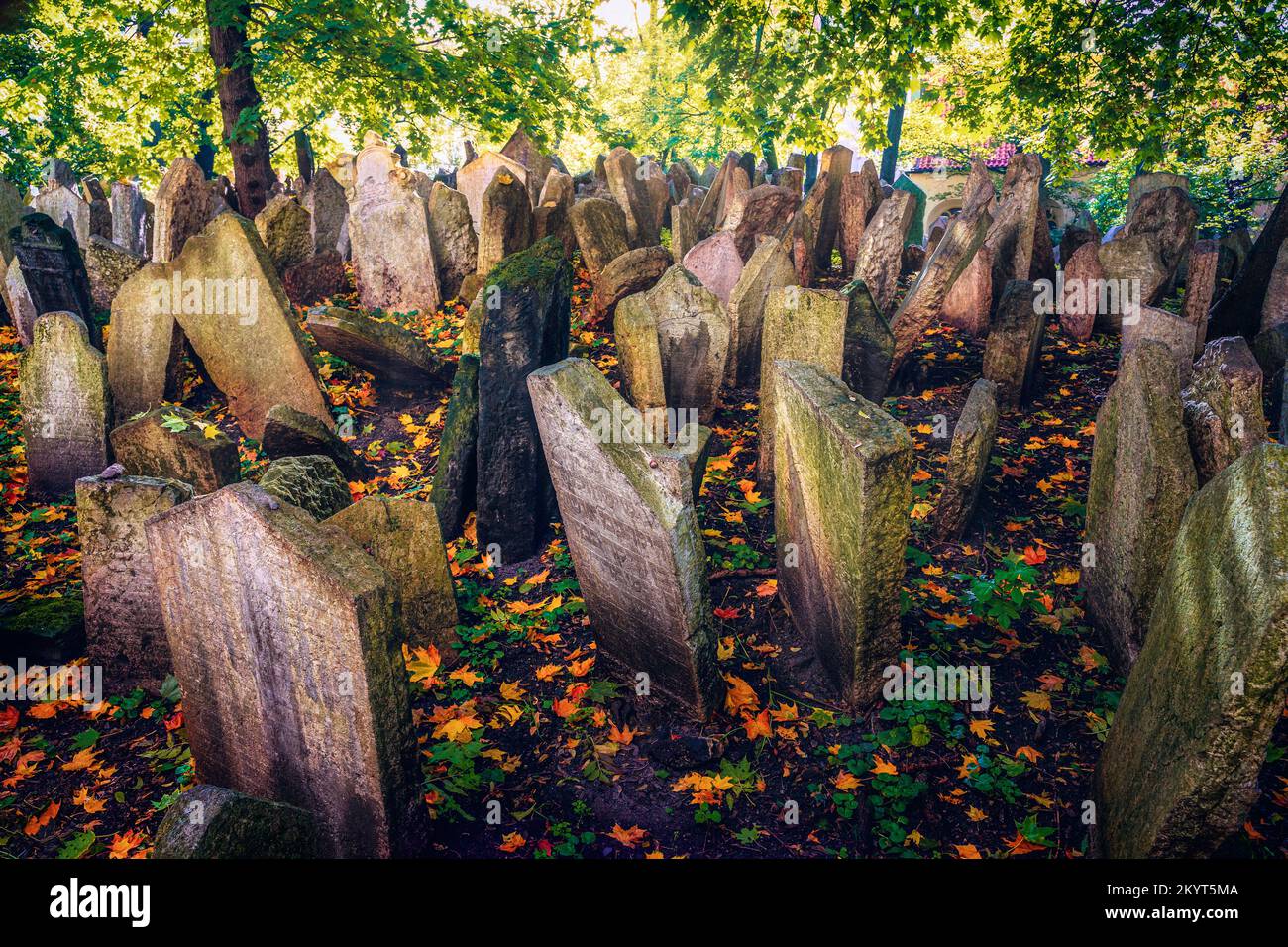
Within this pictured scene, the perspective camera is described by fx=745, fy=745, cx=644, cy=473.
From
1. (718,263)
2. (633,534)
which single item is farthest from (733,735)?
Answer: (718,263)

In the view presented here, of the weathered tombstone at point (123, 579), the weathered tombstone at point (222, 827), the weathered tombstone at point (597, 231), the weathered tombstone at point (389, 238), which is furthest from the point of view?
the weathered tombstone at point (597, 231)

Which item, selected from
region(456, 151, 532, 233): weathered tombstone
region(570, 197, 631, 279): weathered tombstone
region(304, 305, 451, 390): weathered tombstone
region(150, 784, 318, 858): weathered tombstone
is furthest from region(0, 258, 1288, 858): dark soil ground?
region(456, 151, 532, 233): weathered tombstone

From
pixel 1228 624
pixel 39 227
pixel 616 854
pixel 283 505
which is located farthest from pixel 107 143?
pixel 1228 624

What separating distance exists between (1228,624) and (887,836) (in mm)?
1594

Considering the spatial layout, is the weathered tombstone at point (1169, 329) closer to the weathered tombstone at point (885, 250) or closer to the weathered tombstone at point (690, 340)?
the weathered tombstone at point (885, 250)

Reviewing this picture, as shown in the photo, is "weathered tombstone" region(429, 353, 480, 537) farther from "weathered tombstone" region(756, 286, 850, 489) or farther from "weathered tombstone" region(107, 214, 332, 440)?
"weathered tombstone" region(756, 286, 850, 489)

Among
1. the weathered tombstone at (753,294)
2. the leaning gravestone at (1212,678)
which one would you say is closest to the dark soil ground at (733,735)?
the leaning gravestone at (1212,678)

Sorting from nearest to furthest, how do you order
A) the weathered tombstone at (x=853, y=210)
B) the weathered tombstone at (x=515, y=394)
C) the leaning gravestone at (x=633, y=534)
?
the leaning gravestone at (x=633, y=534)
the weathered tombstone at (x=515, y=394)
the weathered tombstone at (x=853, y=210)

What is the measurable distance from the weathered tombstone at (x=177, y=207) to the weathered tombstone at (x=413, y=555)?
5.91 meters

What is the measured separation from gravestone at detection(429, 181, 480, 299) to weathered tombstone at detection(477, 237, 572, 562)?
13.0 ft

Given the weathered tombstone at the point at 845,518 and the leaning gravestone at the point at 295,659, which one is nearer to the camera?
the leaning gravestone at the point at 295,659

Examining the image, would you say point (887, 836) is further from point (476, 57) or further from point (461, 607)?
point (476, 57)

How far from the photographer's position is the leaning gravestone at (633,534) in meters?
3.58

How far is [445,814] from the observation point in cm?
331
